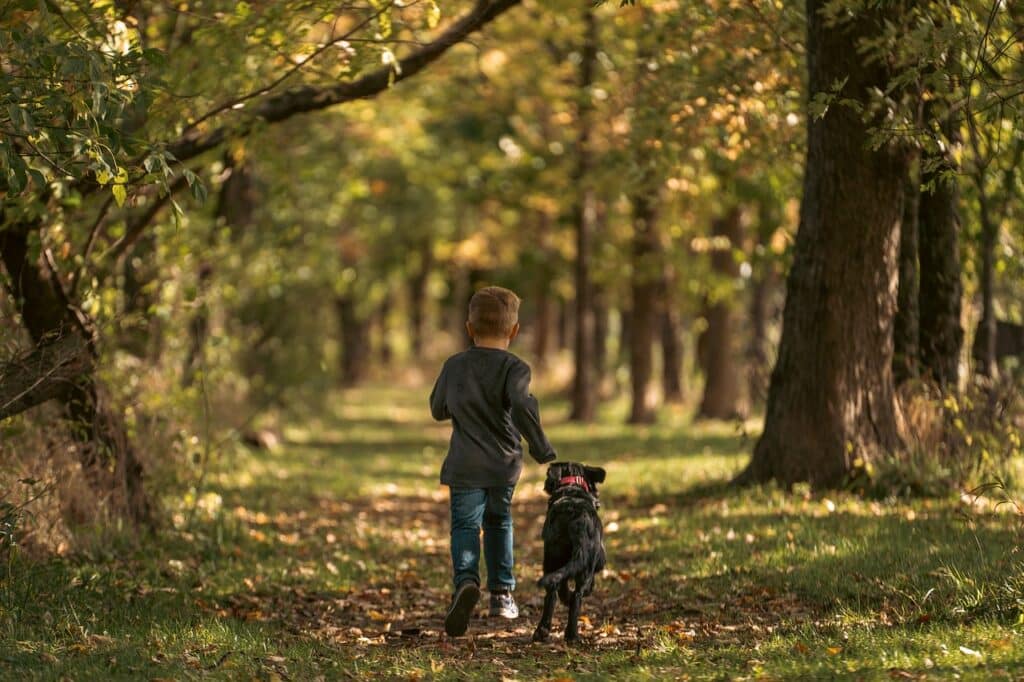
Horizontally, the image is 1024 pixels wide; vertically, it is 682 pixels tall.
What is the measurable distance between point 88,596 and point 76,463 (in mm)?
1817

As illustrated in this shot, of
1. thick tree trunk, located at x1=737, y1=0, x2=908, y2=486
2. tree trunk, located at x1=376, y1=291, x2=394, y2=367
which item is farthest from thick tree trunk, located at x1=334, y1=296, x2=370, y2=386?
thick tree trunk, located at x1=737, y1=0, x2=908, y2=486

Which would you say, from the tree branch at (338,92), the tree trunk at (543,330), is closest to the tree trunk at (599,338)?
the tree trunk at (543,330)

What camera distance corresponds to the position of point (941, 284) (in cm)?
1267

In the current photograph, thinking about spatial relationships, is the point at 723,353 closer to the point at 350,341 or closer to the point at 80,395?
the point at 80,395

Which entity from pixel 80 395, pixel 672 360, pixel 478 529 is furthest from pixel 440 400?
pixel 672 360

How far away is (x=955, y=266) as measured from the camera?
1268 centimetres

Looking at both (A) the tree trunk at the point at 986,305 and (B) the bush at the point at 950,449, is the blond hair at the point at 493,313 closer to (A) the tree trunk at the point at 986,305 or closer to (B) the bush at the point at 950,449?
(B) the bush at the point at 950,449

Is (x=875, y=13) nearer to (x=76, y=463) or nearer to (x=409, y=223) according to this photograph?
(x=76, y=463)

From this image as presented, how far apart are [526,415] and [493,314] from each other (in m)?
0.62

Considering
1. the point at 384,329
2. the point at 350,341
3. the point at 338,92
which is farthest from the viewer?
the point at 384,329

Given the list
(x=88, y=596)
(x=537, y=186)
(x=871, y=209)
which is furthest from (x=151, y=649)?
(x=537, y=186)

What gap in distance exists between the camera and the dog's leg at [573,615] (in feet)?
22.9

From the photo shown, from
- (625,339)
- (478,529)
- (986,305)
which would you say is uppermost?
(986,305)

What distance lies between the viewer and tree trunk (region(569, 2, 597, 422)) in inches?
906
